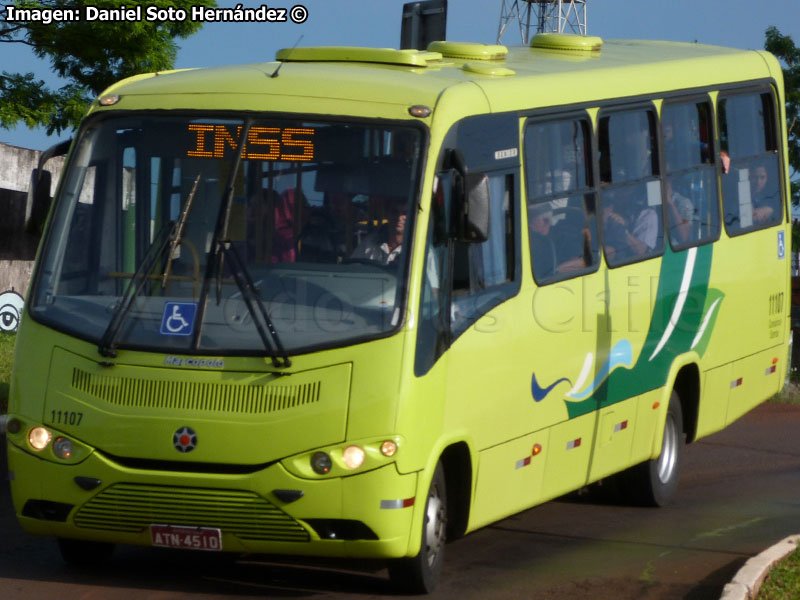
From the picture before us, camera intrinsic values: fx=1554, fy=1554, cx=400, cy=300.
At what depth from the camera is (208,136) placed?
841cm

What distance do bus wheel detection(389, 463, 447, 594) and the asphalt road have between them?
5.4 inches

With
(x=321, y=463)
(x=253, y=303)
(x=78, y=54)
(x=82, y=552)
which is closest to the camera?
(x=321, y=463)

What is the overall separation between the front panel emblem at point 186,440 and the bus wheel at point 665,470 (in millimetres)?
4755

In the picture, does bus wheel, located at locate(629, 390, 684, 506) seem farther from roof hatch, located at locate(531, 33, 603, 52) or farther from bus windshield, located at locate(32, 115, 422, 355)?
bus windshield, located at locate(32, 115, 422, 355)

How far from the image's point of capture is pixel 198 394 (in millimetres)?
7832

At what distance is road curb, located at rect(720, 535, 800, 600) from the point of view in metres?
7.95

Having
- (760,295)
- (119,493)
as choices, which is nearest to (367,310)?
(119,493)

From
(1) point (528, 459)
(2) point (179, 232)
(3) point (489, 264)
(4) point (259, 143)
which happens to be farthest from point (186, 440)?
(1) point (528, 459)

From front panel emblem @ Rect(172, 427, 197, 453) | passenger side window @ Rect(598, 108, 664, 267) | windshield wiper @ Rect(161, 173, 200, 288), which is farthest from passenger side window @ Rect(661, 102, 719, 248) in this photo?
front panel emblem @ Rect(172, 427, 197, 453)

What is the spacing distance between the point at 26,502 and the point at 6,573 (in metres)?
0.68

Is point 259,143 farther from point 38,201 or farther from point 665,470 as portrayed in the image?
point 665,470

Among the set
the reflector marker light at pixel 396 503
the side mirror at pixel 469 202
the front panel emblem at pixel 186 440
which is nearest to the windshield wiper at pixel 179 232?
the front panel emblem at pixel 186 440

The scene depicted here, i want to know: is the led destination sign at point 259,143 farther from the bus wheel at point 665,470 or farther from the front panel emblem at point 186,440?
the bus wheel at point 665,470

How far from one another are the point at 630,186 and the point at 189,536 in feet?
14.9
